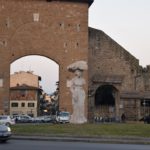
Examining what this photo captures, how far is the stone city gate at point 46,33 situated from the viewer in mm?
56656

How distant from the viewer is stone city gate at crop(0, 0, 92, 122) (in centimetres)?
5666

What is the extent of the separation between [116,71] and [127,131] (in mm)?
32992

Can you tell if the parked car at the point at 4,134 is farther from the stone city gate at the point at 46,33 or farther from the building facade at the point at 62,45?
the stone city gate at the point at 46,33

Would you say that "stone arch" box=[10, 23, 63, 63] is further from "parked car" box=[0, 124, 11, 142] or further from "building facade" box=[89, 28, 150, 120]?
"parked car" box=[0, 124, 11, 142]

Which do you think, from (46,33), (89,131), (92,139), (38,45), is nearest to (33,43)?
(38,45)

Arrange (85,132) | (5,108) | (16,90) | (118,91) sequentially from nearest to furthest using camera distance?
(85,132), (5,108), (118,91), (16,90)

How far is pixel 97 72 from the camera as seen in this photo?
59.7m

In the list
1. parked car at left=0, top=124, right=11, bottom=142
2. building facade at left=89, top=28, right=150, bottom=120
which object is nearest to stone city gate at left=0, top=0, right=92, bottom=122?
building facade at left=89, top=28, right=150, bottom=120

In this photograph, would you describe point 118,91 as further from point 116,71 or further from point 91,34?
point 91,34

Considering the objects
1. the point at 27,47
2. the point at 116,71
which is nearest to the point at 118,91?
the point at 116,71

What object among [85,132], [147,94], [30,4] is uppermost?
[30,4]

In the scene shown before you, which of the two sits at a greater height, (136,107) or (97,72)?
(97,72)

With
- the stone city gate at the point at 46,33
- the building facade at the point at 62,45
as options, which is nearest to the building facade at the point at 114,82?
the building facade at the point at 62,45

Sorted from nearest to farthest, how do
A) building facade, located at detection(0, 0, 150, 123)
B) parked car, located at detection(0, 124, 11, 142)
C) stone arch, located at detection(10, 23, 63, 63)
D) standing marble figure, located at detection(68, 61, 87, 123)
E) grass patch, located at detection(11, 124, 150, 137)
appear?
parked car, located at detection(0, 124, 11, 142)
grass patch, located at detection(11, 124, 150, 137)
standing marble figure, located at detection(68, 61, 87, 123)
building facade, located at detection(0, 0, 150, 123)
stone arch, located at detection(10, 23, 63, 63)
